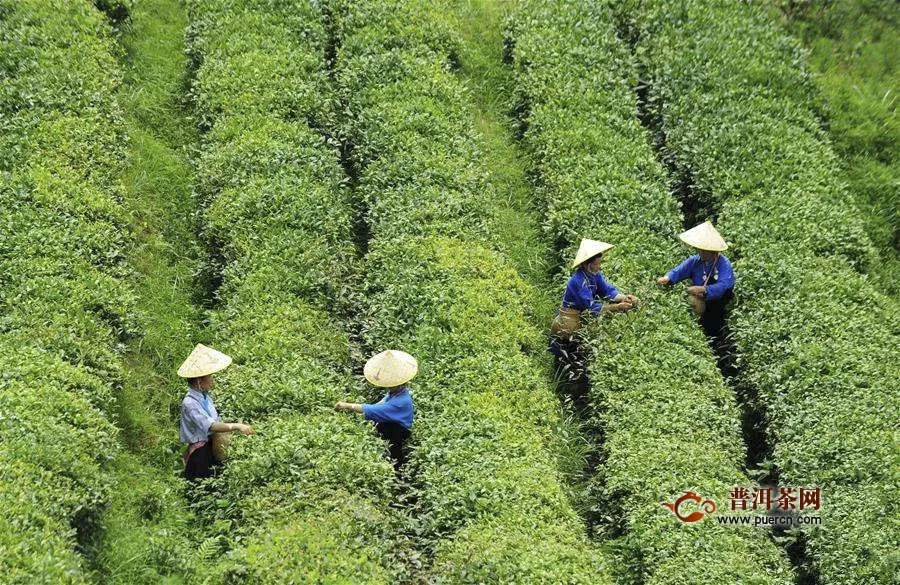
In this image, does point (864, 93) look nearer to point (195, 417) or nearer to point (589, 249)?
point (589, 249)

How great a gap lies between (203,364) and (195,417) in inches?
18.2

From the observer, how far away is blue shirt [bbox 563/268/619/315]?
11.9 meters

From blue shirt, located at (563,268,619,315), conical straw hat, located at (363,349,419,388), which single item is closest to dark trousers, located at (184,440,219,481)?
conical straw hat, located at (363,349,419,388)

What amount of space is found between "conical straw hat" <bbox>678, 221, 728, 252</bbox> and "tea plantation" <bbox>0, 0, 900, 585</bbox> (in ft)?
1.89

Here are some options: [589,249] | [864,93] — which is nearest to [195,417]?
[589,249]

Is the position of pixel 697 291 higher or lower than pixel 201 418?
higher

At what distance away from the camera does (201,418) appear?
963 cm

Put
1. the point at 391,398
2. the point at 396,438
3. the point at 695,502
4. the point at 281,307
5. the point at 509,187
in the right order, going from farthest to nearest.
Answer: the point at 509,187
the point at 281,307
the point at 396,438
the point at 391,398
the point at 695,502

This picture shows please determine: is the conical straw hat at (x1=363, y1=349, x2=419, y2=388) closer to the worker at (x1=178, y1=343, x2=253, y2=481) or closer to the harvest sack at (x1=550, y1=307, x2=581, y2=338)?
the worker at (x1=178, y1=343, x2=253, y2=481)

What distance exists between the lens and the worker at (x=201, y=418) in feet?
31.7

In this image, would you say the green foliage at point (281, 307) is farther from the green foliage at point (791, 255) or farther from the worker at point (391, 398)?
the green foliage at point (791, 255)

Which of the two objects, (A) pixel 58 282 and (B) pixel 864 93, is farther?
(B) pixel 864 93

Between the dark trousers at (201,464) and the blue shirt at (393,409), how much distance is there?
4.66 feet

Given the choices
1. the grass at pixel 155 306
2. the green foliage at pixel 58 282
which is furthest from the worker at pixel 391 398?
the green foliage at pixel 58 282
